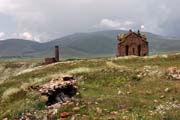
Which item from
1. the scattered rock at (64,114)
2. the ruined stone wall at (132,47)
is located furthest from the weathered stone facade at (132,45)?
the scattered rock at (64,114)

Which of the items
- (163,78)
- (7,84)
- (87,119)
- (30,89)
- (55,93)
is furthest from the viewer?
(7,84)

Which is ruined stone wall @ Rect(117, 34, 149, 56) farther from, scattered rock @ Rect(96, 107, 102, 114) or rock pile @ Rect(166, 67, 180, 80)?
scattered rock @ Rect(96, 107, 102, 114)

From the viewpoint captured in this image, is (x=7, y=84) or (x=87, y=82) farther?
(x=7, y=84)

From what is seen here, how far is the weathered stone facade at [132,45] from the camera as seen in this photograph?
251 feet

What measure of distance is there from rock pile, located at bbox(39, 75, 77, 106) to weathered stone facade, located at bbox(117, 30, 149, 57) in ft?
156

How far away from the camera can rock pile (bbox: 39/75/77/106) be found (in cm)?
2839

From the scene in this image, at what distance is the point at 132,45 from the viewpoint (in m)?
76.7

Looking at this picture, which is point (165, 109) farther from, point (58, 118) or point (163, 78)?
point (163, 78)

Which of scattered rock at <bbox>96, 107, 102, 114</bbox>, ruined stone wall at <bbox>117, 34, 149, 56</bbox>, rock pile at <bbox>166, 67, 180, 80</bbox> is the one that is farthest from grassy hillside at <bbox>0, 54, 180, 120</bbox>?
ruined stone wall at <bbox>117, 34, 149, 56</bbox>

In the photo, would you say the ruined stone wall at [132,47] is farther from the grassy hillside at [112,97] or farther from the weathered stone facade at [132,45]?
the grassy hillside at [112,97]

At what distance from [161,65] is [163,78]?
8.48 m

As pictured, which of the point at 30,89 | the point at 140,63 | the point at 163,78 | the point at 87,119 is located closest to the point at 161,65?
the point at 140,63

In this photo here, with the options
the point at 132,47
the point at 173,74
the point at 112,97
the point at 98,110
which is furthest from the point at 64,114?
the point at 132,47

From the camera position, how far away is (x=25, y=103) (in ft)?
94.7
